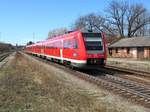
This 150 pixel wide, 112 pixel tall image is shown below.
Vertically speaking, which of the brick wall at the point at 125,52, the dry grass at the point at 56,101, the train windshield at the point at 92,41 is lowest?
the dry grass at the point at 56,101

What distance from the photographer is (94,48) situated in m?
19.9

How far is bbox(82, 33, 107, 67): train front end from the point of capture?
64.1ft

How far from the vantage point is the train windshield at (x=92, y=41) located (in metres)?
19.8

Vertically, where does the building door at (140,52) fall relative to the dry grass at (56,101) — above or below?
above

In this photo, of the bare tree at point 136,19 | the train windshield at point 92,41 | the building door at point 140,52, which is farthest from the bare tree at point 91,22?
the train windshield at point 92,41

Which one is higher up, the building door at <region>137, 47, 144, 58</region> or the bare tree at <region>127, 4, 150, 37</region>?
the bare tree at <region>127, 4, 150, 37</region>

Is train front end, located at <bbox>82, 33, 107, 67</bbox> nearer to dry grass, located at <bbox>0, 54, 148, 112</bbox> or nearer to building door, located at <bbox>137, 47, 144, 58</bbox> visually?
dry grass, located at <bbox>0, 54, 148, 112</bbox>

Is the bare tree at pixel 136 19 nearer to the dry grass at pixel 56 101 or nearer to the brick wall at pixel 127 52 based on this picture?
the brick wall at pixel 127 52

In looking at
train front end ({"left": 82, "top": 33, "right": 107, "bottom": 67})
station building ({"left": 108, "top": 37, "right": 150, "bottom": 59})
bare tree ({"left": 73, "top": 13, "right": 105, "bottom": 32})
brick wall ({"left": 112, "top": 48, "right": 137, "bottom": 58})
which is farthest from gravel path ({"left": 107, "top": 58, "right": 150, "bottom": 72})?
bare tree ({"left": 73, "top": 13, "right": 105, "bottom": 32})

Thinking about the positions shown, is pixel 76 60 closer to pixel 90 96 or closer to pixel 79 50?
pixel 79 50

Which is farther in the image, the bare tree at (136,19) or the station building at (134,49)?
the bare tree at (136,19)

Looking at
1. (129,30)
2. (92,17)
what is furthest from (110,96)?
(92,17)

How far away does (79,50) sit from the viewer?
19766mm

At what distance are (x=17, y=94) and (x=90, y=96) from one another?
277cm
